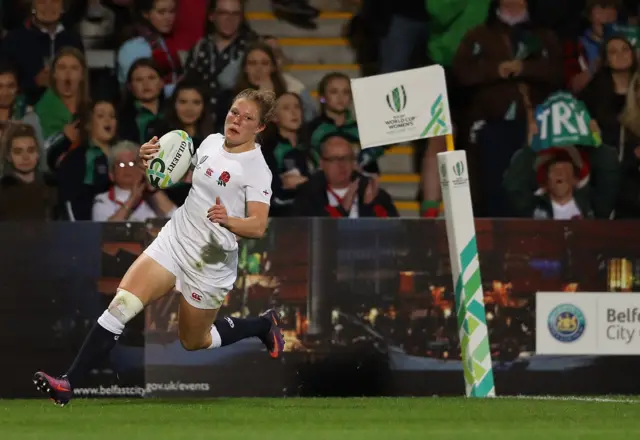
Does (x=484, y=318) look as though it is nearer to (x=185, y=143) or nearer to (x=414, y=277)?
(x=414, y=277)

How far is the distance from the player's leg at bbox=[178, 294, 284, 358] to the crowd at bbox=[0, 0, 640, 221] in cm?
179

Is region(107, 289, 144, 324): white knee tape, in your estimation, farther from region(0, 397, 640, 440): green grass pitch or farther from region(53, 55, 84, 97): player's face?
region(53, 55, 84, 97): player's face

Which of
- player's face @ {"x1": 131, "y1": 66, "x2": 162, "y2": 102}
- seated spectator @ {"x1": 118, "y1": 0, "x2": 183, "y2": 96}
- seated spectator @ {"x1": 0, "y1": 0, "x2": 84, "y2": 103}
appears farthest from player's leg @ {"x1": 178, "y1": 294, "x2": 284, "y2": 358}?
seated spectator @ {"x1": 0, "y1": 0, "x2": 84, "y2": 103}

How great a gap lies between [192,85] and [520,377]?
11.7ft

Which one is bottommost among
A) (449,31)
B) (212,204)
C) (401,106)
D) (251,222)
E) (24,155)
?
(251,222)

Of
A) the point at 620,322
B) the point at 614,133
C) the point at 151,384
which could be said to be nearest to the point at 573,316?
the point at 620,322

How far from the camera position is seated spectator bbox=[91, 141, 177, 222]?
36.6 feet

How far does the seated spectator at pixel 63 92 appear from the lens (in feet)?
38.8

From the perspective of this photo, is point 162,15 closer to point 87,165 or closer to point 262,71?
point 262,71

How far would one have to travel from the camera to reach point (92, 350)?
27.4ft

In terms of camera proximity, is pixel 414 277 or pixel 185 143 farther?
pixel 414 277

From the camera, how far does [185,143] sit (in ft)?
27.7

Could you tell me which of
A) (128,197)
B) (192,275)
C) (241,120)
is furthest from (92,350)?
(128,197)

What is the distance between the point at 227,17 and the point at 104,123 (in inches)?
59.2
